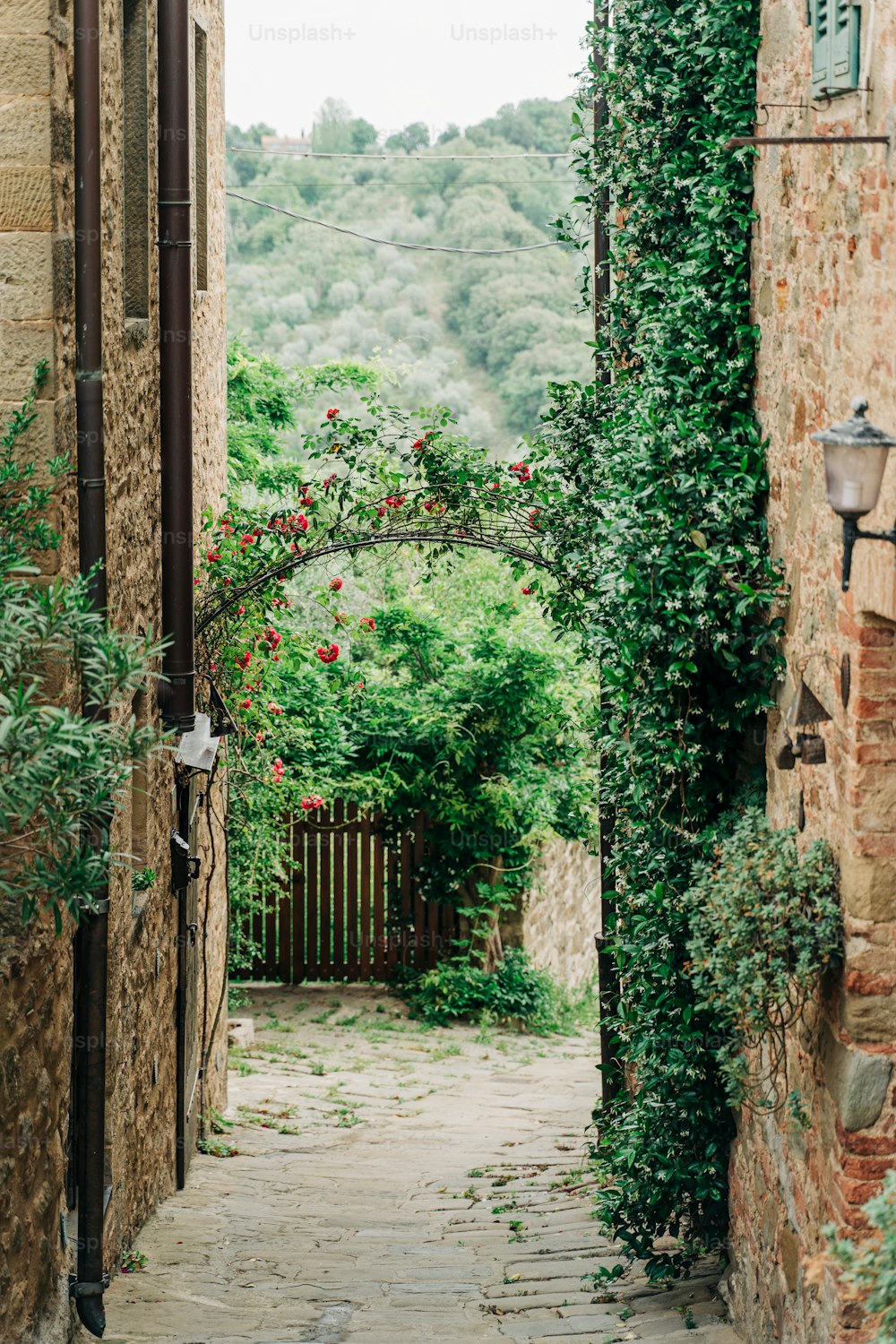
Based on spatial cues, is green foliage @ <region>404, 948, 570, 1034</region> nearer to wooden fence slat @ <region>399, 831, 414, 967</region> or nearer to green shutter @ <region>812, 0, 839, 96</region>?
wooden fence slat @ <region>399, 831, 414, 967</region>

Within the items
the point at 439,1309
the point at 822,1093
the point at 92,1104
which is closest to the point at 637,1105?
the point at 439,1309

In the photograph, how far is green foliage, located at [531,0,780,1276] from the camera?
4.64 m

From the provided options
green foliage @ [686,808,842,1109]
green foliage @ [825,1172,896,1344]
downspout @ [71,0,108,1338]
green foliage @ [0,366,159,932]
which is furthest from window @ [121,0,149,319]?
green foliage @ [825,1172,896,1344]

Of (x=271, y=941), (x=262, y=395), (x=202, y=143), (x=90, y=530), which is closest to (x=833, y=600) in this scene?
(x=90, y=530)

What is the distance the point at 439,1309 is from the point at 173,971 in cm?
242

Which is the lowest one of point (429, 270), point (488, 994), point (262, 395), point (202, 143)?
point (488, 994)

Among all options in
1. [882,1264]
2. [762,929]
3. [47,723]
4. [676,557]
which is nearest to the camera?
[882,1264]

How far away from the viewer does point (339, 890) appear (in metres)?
12.2

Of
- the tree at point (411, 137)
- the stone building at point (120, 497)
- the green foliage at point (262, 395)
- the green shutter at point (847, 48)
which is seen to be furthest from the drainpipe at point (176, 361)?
the tree at point (411, 137)

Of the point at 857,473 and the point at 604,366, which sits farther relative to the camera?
the point at 604,366

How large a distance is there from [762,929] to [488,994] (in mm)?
7870

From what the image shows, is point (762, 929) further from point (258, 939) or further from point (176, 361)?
point (258, 939)

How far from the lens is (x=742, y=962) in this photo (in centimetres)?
381

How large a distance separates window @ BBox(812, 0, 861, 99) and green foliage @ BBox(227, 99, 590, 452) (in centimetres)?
2275
